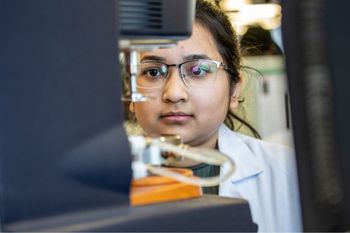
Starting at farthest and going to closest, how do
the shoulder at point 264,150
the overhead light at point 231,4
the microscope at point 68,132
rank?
the overhead light at point 231,4 < the shoulder at point 264,150 < the microscope at point 68,132

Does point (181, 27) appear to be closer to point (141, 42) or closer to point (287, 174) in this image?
point (141, 42)

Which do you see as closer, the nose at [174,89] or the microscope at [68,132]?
the microscope at [68,132]

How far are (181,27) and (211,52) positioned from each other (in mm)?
576

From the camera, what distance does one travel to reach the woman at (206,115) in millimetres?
1104

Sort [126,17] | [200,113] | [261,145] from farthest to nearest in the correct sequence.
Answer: [261,145], [200,113], [126,17]

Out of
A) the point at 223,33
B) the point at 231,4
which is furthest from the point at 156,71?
the point at 231,4

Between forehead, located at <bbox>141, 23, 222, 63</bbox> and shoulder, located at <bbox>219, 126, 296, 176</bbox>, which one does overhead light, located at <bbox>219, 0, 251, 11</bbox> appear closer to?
forehead, located at <bbox>141, 23, 222, 63</bbox>

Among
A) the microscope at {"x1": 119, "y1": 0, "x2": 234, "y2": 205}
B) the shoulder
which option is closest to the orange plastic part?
the microscope at {"x1": 119, "y1": 0, "x2": 234, "y2": 205}

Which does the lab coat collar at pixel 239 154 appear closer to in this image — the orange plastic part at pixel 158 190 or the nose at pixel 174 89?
the nose at pixel 174 89

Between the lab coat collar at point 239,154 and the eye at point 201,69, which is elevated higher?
the eye at point 201,69

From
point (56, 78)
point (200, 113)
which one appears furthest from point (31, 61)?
point (200, 113)

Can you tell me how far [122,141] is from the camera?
581mm

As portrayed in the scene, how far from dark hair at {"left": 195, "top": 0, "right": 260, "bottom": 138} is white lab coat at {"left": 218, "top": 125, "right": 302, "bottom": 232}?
15cm

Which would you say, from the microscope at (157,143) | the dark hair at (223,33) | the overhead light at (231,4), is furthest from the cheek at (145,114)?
the microscope at (157,143)
